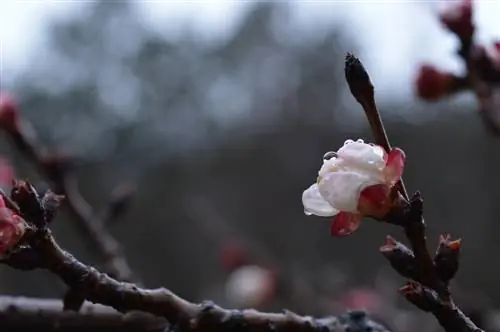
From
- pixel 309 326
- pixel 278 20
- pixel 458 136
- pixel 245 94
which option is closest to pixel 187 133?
pixel 245 94

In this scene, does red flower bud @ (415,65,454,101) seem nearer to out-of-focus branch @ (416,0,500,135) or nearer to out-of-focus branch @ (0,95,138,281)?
out-of-focus branch @ (416,0,500,135)

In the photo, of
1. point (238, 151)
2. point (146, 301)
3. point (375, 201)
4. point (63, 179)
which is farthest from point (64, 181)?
point (238, 151)

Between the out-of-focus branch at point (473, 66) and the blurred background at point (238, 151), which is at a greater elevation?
the blurred background at point (238, 151)

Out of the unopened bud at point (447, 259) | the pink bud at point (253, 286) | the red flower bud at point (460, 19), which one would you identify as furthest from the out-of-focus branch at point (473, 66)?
the pink bud at point (253, 286)

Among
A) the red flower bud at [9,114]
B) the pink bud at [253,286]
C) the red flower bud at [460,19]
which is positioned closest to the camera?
the red flower bud at [460,19]

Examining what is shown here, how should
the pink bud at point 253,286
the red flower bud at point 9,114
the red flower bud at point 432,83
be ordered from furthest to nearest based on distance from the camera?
the pink bud at point 253,286 < the red flower bud at point 9,114 < the red flower bud at point 432,83

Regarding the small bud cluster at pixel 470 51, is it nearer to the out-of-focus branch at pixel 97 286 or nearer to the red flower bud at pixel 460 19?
the red flower bud at pixel 460 19

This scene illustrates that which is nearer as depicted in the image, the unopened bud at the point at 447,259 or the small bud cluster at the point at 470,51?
the unopened bud at the point at 447,259
